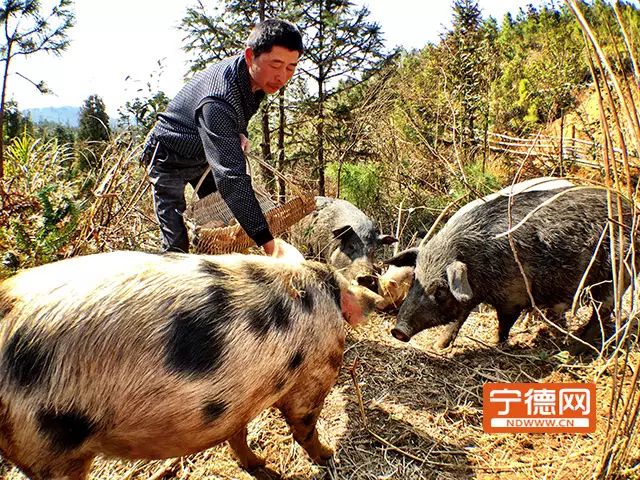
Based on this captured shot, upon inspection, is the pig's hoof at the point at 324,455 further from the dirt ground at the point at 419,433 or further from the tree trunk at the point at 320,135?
the tree trunk at the point at 320,135

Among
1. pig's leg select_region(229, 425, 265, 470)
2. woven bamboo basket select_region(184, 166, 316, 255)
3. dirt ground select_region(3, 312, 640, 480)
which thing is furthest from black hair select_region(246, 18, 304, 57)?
pig's leg select_region(229, 425, 265, 470)

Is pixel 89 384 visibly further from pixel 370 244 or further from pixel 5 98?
pixel 5 98

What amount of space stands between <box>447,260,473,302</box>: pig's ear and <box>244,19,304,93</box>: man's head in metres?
2.05

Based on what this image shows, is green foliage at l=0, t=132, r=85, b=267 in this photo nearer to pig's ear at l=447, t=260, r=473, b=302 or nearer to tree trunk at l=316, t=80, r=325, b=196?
pig's ear at l=447, t=260, r=473, b=302

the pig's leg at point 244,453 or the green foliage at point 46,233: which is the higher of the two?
the green foliage at point 46,233

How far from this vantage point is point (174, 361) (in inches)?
65.7

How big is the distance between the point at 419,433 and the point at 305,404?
1.13m

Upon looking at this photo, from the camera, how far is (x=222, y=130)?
2.40m

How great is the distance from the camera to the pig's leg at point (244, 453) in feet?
8.60

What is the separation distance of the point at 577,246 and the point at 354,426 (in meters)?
2.28

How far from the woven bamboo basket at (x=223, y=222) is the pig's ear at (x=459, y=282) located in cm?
127

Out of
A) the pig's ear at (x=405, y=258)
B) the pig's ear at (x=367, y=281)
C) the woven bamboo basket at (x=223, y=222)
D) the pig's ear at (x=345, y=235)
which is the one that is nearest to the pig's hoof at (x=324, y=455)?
the woven bamboo basket at (x=223, y=222)

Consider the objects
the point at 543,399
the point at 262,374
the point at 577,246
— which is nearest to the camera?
the point at 262,374

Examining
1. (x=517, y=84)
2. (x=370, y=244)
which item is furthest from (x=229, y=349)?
(x=517, y=84)
